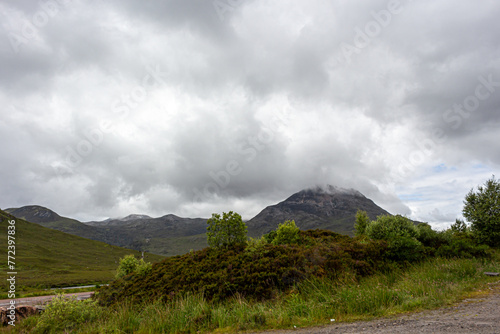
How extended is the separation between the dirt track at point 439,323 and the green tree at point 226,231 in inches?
340

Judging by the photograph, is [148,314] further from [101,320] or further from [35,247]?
[35,247]

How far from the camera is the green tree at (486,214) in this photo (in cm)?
1797

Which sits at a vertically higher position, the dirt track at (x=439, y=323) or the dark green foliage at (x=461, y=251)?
the dark green foliage at (x=461, y=251)

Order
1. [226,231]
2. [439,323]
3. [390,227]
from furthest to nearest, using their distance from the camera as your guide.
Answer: [390,227]
[226,231]
[439,323]

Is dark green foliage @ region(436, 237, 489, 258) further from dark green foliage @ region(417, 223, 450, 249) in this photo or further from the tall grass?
the tall grass

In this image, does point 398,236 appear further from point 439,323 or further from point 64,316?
point 64,316

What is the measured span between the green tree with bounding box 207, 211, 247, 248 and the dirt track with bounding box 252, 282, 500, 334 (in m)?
Result: 8.63

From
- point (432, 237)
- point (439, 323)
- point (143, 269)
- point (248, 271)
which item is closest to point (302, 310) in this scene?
point (439, 323)

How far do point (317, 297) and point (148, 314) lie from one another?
5589 millimetres

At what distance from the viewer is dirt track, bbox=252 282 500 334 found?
537 cm

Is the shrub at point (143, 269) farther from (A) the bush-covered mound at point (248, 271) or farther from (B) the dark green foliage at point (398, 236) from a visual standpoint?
(B) the dark green foliage at point (398, 236)

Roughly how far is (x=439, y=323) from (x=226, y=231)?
10742 mm

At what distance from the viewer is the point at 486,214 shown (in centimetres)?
1828

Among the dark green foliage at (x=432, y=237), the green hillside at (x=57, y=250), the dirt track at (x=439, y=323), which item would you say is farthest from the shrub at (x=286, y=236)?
the green hillside at (x=57, y=250)
